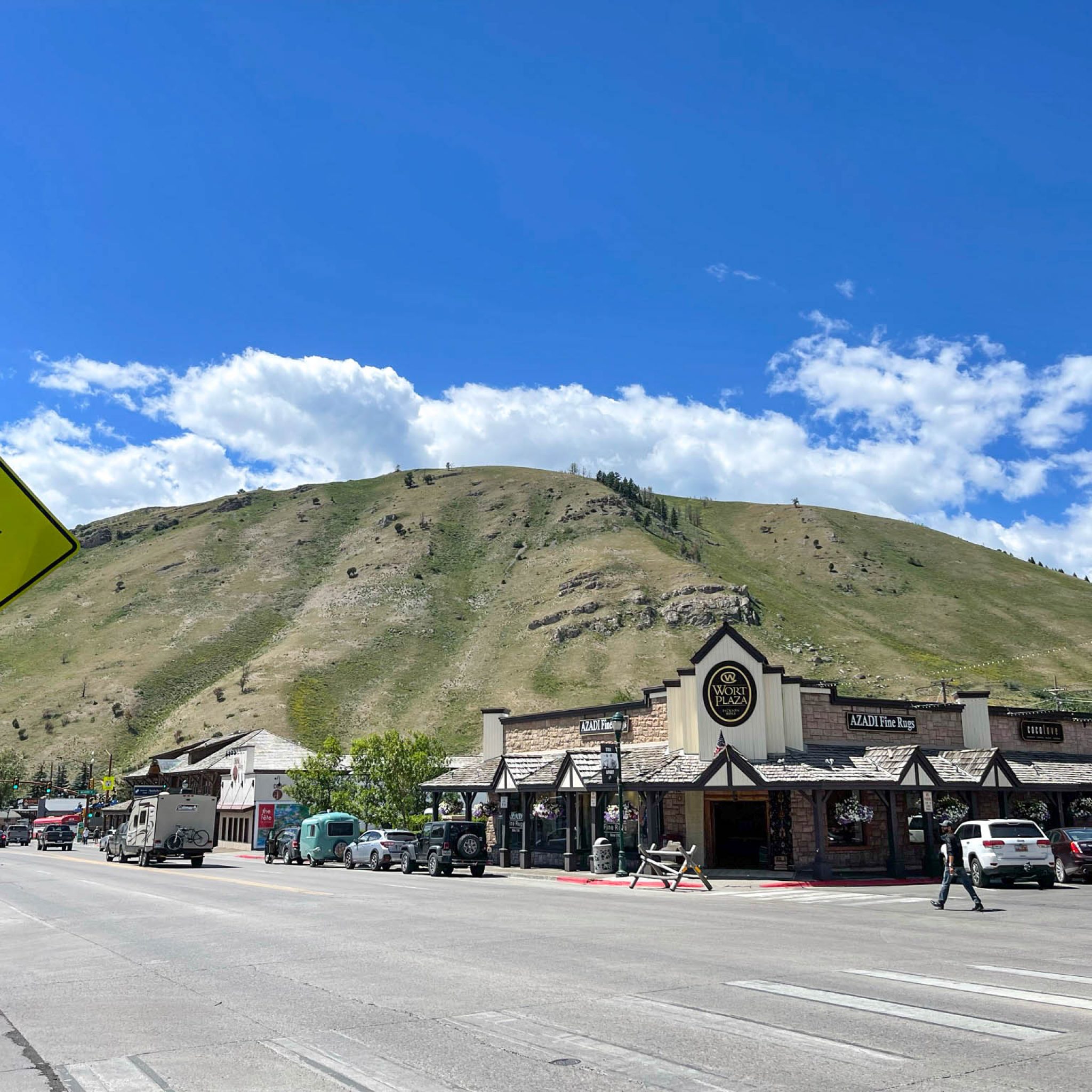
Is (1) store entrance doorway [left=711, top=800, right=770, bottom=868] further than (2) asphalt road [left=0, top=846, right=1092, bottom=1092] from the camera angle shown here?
Yes

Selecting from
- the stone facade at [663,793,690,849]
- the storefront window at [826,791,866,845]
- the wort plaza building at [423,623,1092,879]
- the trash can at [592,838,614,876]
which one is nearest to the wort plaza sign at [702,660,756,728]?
the wort plaza building at [423,623,1092,879]

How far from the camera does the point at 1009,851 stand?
1022 inches

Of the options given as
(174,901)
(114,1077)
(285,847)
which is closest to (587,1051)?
(114,1077)

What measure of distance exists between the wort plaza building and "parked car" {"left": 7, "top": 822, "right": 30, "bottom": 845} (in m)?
55.4

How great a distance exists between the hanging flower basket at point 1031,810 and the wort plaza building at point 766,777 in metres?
0.11

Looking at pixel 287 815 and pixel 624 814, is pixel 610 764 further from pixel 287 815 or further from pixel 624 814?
pixel 287 815

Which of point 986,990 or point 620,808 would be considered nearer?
point 986,990

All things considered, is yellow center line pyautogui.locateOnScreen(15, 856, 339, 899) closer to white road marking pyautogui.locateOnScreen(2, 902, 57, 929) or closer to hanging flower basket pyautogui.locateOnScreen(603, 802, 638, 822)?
white road marking pyautogui.locateOnScreen(2, 902, 57, 929)

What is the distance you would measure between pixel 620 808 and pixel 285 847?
2200 centimetres

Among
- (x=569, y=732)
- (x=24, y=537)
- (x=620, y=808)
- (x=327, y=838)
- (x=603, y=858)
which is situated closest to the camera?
(x=24, y=537)

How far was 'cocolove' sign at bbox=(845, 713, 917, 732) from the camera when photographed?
3703cm

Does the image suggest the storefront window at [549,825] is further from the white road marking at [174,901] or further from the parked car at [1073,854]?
the parked car at [1073,854]

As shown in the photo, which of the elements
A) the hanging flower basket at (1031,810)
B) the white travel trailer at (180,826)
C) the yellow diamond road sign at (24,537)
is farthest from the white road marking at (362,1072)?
the hanging flower basket at (1031,810)

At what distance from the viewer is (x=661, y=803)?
35.2 m
